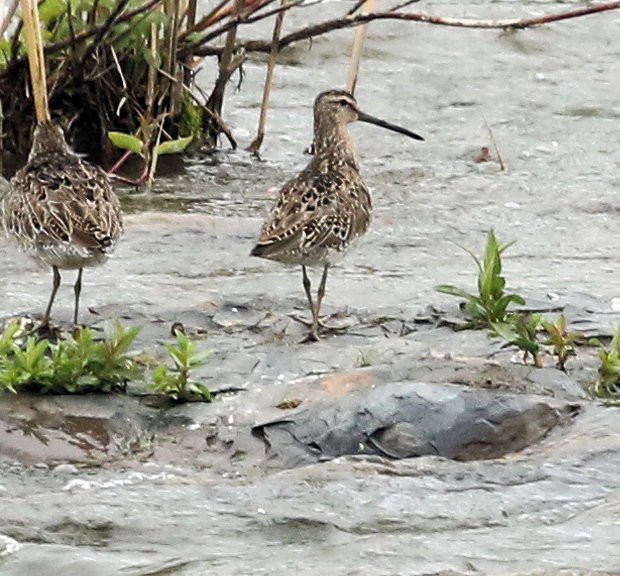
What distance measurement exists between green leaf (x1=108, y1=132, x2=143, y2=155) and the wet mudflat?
0.96ft

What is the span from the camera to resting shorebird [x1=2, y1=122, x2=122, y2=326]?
277 inches

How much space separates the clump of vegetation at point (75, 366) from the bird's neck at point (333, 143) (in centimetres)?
236

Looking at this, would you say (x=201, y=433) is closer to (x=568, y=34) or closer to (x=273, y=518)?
(x=273, y=518)

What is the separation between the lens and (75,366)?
6.02m

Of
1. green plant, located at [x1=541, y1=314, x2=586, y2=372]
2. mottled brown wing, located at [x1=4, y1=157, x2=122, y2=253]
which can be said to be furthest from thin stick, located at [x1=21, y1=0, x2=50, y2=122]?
green plant, located at [x1=541, y1=314, x2=586, y2=372]

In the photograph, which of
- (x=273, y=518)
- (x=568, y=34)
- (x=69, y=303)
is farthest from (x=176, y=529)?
(x=568, y=34)

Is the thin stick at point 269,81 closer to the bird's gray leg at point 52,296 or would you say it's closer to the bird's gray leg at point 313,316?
the bird's gray leg at point 313,316

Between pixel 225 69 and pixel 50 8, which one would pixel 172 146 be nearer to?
pixel 225 69

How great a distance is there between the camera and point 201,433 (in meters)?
5.82

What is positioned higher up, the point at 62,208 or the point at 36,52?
the point at 36,52

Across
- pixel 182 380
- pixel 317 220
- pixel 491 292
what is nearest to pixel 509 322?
pixel 491 292

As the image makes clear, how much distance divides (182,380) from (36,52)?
3082mm

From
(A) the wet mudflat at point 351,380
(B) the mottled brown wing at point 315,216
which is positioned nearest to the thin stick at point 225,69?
(A) the wet mudflat at point 351,380

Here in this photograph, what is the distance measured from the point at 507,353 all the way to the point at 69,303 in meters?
2.18
